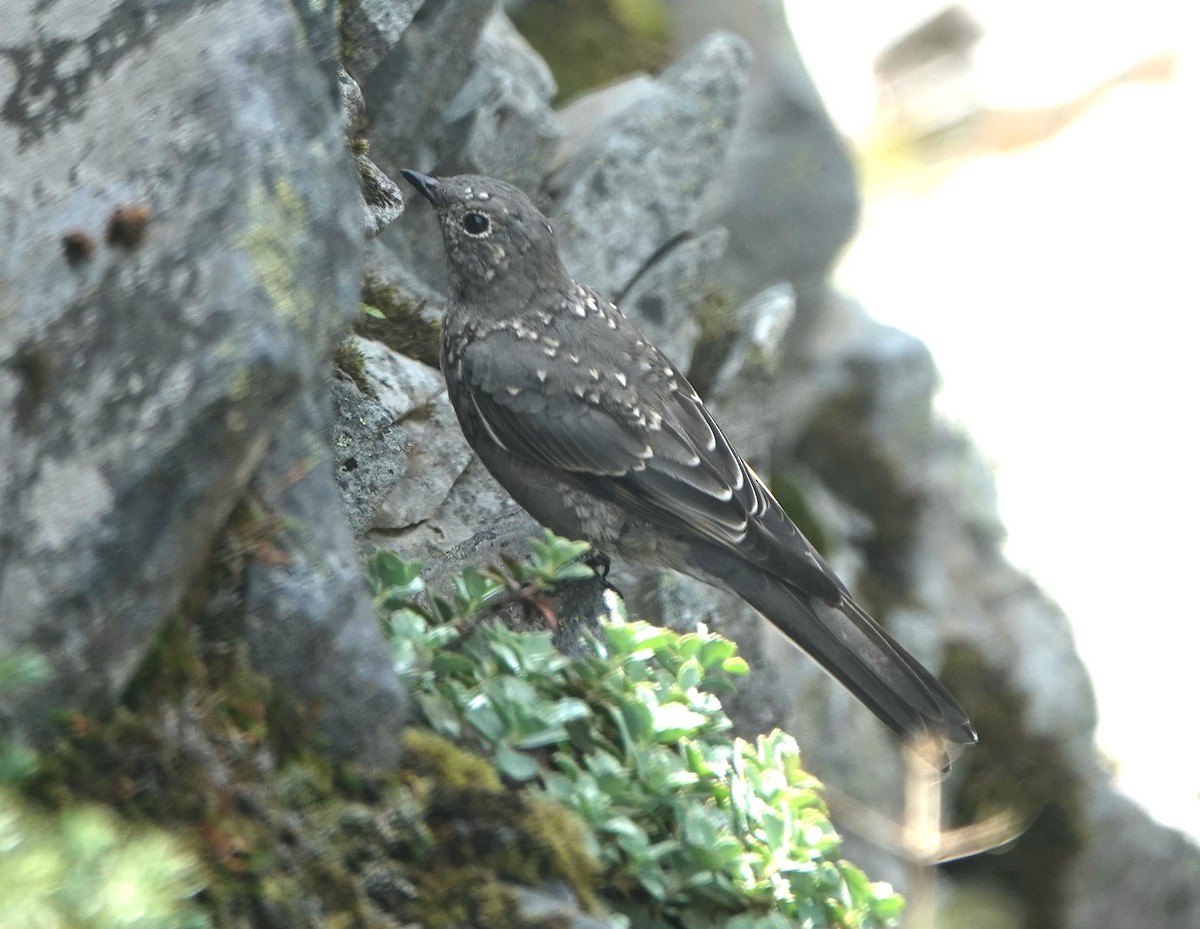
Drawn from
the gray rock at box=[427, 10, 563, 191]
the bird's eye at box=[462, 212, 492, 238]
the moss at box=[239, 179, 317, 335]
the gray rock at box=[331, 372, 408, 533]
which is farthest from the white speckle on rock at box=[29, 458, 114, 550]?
the gray rock at box=[427, 10, 563, 191]

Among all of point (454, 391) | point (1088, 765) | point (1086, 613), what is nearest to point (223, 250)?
point (454, 391)

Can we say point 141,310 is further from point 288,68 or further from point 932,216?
point 932,216

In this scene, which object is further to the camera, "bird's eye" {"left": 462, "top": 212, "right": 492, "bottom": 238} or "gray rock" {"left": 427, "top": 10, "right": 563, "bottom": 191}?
"gray rock" {"left": 427, "top": 10, "right": 563, "bottom": 191}

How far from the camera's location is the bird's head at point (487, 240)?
721 centimetres

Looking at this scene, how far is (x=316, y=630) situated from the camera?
374 centimetres

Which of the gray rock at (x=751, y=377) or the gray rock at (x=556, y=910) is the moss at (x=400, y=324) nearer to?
the gray rock at (x=751, y=377)

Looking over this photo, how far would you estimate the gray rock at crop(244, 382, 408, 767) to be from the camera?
3730mm

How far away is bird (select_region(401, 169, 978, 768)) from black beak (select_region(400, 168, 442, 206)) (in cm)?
1

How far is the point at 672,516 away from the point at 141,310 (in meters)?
3.70

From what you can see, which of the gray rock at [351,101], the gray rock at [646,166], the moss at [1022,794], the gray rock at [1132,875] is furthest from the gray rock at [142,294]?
the gray rock at [1132,875]

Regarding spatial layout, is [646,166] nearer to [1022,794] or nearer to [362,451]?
[362,451]

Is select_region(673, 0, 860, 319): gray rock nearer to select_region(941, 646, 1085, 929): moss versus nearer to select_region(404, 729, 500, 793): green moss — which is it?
select_region(941, 646, 1085, 929): moss

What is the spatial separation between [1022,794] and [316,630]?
8.45 m

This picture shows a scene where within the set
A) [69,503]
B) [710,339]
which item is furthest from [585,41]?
[69,503]
